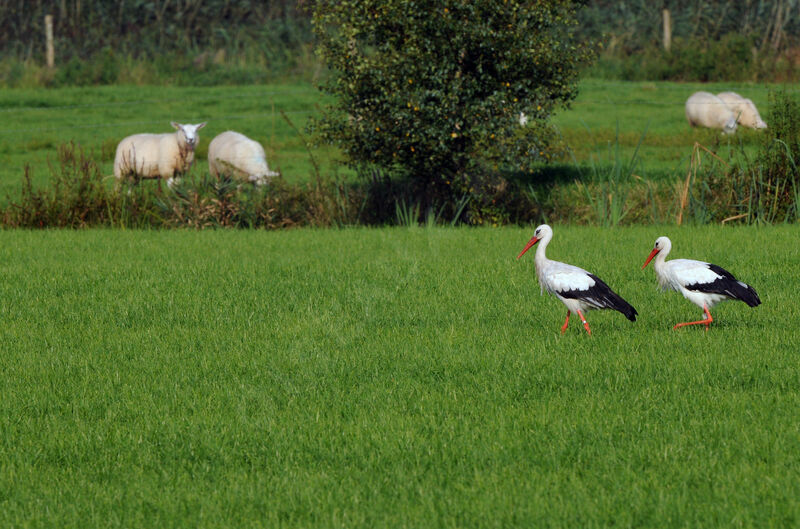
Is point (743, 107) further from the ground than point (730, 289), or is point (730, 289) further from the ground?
point (730, 289)

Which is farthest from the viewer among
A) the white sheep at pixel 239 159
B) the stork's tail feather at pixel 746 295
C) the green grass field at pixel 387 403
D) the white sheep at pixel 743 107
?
the white sheep at pixel 743 107

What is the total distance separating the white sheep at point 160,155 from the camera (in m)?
22.6

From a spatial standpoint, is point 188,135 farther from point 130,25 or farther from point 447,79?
point 130,25

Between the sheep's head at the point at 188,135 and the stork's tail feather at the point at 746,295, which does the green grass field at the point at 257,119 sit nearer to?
the sheep's head at the point at 188,135

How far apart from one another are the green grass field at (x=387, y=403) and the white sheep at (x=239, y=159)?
28.7 feet

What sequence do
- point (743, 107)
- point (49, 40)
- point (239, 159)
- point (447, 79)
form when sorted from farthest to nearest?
point (49, 40)
point (743, 107)
point (239, 159)
point (447, 79)

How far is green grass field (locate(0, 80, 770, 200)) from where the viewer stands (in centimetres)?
2719

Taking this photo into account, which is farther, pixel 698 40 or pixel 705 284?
pixel 698 40

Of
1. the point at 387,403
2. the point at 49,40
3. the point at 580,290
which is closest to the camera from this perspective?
the point at 387,403

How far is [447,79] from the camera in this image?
1944cm

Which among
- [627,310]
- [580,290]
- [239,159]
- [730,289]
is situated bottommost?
[239,159]

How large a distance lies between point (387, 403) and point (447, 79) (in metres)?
12.4

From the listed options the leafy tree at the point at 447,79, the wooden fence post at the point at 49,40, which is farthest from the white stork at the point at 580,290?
the wooden fence post at the point at 49,40

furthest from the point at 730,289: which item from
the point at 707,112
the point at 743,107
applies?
the point at 743,107
